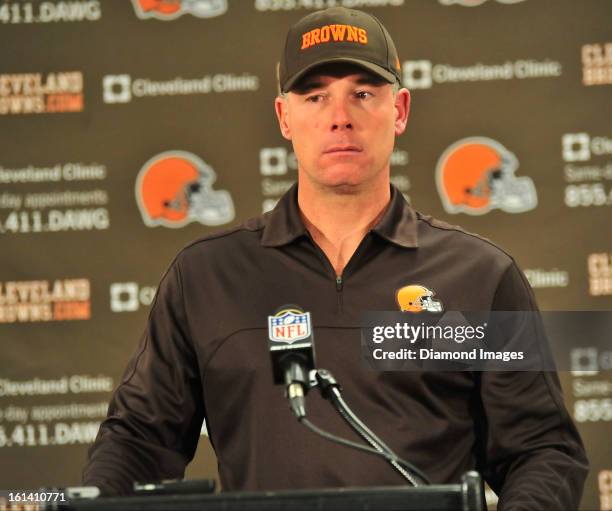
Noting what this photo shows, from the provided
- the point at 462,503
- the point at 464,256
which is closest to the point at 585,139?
the point at 464,256

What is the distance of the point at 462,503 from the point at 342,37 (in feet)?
3.72

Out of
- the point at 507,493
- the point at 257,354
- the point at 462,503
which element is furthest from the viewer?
the point at 257,354

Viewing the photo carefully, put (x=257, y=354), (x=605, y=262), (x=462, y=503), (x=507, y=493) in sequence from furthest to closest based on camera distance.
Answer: (x=605, y=262), (x=257, y=354), (x=507, y=493), (x=462, y=503)

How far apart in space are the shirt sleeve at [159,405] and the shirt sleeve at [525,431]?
59cm

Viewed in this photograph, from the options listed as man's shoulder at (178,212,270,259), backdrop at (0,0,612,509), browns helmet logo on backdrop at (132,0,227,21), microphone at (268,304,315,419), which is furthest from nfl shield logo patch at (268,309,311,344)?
browns helmet logo on backdrop at (132,0,227,21)

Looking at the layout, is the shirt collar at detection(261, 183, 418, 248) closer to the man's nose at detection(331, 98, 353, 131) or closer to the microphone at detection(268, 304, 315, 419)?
the man's nose at detection(331, 98, 353, 131)

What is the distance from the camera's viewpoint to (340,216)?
228 cm

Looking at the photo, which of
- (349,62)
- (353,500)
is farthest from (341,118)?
(353,500)

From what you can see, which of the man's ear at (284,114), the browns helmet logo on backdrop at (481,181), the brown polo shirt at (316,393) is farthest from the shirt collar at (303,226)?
the browns helmet logo on backdrop at (481,181)

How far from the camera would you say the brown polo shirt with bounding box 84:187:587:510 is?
2039 mm

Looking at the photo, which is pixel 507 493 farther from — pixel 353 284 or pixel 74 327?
pixel 74 327

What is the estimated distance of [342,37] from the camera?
2205mm

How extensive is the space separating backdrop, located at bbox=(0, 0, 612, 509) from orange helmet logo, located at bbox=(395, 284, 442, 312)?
1.41 metres

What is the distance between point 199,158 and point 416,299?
1606mm
